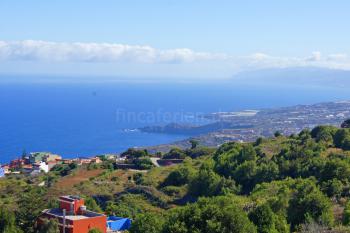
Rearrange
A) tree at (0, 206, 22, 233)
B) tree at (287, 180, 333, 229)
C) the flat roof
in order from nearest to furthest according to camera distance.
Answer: tree at (287, 180, 333, 229)
tree at (0, 206, 22, 233)
the flat roof

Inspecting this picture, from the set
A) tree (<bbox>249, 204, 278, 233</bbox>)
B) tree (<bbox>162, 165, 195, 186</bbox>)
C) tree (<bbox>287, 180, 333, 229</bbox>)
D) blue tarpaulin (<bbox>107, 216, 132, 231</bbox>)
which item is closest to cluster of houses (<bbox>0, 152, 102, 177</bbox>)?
tree (<bbox>162, 165, 195, 186</bbox>)

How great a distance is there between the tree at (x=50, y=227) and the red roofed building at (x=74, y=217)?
301 mm

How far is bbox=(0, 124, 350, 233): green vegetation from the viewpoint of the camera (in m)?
14.3

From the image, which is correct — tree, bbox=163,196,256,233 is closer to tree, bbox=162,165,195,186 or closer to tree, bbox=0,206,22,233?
tree, bbox=0,206,22,233

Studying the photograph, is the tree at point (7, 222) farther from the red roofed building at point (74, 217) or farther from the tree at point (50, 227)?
the red roofed building at point (74, 217)

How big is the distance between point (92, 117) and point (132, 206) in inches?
3550

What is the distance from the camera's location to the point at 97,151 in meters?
72.1

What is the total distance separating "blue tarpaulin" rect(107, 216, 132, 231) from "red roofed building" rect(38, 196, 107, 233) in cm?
129

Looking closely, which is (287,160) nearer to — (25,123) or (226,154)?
(226,154)

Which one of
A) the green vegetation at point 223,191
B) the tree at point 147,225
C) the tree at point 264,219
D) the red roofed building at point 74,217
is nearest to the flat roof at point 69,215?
the red roofed building at point 74,217

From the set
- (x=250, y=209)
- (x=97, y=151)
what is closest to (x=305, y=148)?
(x=250, y=209)

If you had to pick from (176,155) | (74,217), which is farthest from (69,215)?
(176,155)

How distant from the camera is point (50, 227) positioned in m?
15.5

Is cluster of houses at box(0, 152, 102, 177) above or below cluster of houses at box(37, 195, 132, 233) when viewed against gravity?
below
